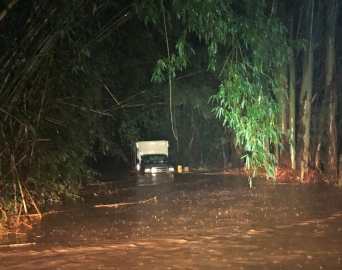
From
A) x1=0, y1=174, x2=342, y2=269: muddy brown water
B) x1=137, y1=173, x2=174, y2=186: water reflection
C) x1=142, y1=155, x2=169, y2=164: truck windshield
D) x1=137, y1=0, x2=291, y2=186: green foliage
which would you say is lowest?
x1=0, y1=174, x2=342, y2=269: muddy brown water

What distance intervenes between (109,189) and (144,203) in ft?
16.6

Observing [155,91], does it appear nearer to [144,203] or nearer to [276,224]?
[144,203]

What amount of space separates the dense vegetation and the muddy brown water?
4.86ft

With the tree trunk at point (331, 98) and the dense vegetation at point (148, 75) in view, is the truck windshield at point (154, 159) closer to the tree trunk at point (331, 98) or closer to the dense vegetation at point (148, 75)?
the dense vegetation at point (148, 75)

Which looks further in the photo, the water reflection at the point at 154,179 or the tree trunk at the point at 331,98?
the water reflection at the point at 154,179

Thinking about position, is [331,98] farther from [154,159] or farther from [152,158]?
[152,158]

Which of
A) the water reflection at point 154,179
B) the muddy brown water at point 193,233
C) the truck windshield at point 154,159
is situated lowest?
the muddy brown water at point 193,233

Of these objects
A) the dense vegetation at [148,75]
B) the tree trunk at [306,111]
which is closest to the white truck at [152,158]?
the dense vegetation at [148,75]

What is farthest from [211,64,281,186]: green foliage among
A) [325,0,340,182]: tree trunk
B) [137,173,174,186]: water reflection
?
[137,173,174,186]: water reflection

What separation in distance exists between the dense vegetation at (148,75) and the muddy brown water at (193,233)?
1.48m

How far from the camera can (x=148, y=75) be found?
2091 cm

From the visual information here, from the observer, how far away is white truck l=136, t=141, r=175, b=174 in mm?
28188

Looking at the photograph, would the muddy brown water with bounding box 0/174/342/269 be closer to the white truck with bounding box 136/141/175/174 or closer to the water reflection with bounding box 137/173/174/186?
the water reflection with bounding box 137/173/174/186

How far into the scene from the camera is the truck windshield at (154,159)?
1139 inches
